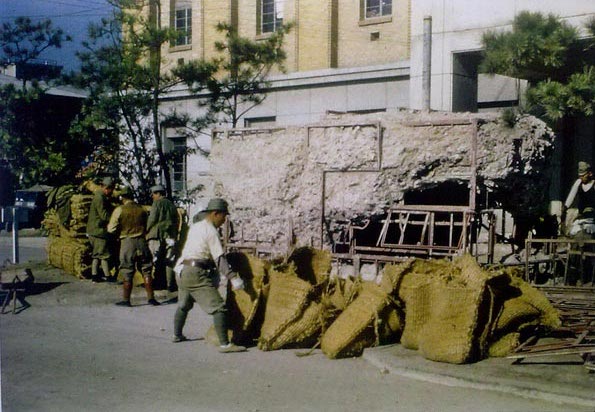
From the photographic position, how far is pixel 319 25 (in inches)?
682

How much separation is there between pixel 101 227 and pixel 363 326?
19.5 feet

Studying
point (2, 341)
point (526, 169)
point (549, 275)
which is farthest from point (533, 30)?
point (2, 341)

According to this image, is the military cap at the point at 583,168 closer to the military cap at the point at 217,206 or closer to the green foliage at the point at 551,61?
the green foliage at the point at 551,61

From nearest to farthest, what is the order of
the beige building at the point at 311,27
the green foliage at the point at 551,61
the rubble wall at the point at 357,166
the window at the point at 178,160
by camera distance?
the green foliage at the point at 551,61
the rubble wall at the point at 357,166
the window at the point at 178,160
the beige building at the point at 311,27

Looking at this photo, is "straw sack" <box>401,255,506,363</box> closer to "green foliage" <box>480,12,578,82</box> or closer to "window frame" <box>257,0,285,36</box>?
"green foliage" <box>480,12,578,82</box>

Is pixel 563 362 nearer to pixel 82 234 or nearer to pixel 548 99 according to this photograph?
pixel 548 99

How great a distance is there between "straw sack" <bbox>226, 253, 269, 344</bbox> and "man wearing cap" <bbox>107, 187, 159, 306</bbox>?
2.78 meters

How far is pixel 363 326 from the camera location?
720cm

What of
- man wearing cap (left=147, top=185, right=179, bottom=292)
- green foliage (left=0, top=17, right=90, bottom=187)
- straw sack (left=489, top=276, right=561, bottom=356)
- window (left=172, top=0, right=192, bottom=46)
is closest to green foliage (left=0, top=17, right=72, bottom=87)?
green foliage (left=0, top=17, right=90, bottom=187)

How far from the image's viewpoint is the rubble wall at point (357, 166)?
9344mm

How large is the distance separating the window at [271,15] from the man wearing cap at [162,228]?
6712 millimetres

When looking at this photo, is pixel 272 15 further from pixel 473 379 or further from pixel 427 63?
pixel 473 379

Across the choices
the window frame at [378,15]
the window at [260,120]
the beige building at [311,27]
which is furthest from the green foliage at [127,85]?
the window frame at [378,15]

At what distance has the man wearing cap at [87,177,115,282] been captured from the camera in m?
11.6
